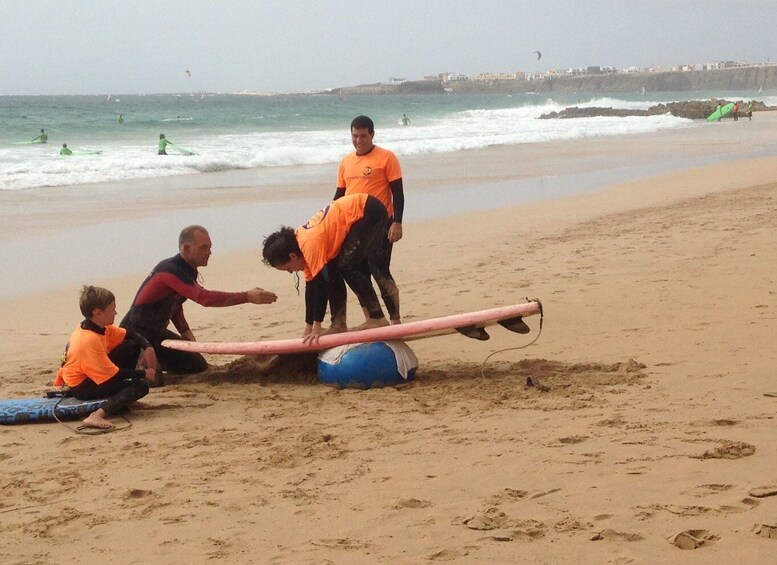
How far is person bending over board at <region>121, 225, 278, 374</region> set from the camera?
684 cm

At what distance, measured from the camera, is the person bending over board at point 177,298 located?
6.84 metres

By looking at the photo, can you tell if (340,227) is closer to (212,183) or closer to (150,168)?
(212,183)

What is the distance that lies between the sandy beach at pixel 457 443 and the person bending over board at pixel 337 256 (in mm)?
555

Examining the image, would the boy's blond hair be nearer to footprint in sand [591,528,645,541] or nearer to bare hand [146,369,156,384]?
bare hand [146,369,156,384]

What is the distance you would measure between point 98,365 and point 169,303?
1.06m

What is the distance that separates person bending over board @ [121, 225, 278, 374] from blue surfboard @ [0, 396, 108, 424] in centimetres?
107

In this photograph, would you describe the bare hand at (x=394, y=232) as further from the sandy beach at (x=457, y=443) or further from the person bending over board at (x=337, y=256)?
the sandy beach at (x=457, y=443)

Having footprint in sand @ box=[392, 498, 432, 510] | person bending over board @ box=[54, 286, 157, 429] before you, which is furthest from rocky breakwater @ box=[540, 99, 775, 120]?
footprint in sand @ box=[392, 498, 432, 510]

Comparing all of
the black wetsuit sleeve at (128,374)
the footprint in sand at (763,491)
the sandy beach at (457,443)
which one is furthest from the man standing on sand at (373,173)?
the footprint in sand at (763,491)

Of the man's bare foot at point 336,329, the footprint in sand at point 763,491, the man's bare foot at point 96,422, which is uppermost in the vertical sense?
the man's bare foot at point 336,329

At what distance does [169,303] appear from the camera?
720 centimetres

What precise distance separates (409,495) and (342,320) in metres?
3.02

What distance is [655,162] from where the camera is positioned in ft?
83.8

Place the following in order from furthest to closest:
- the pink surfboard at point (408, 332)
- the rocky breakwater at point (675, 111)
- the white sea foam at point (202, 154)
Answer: the rocky breakwater at point (675, 111) < the white sea foam at point (202, 154) < the pink surfboard at point (408, 332)
